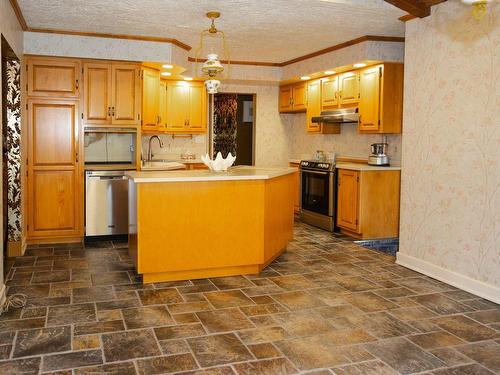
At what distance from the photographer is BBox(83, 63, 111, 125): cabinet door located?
19.5 feet

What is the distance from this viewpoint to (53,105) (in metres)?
5.87

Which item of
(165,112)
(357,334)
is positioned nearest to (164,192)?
(357,334)

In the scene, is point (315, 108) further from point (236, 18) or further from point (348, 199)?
point (236, 18)

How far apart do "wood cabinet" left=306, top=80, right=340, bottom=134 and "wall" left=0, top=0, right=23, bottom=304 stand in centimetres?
412

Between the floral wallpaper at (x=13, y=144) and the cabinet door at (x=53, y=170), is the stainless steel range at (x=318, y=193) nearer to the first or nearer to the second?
the cabinet door at (x=53, y=170)

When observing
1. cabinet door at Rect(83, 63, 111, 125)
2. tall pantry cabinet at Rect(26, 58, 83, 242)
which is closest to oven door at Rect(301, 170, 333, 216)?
cabinet door at Rect(83, 63, 111, 125)

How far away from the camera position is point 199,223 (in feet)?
14.8

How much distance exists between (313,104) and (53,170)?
3.92 meters

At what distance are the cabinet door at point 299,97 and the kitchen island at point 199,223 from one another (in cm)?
347

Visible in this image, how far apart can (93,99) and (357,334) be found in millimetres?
4231

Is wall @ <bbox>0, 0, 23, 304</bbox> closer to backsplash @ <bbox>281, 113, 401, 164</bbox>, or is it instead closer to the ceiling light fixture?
the ceiling light fixture

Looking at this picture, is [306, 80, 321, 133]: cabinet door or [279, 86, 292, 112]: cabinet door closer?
[306, 80, 321, 133]: cabinet door

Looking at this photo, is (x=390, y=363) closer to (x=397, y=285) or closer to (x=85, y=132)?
(x=397, y=285)

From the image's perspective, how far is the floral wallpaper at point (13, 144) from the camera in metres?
5.38
